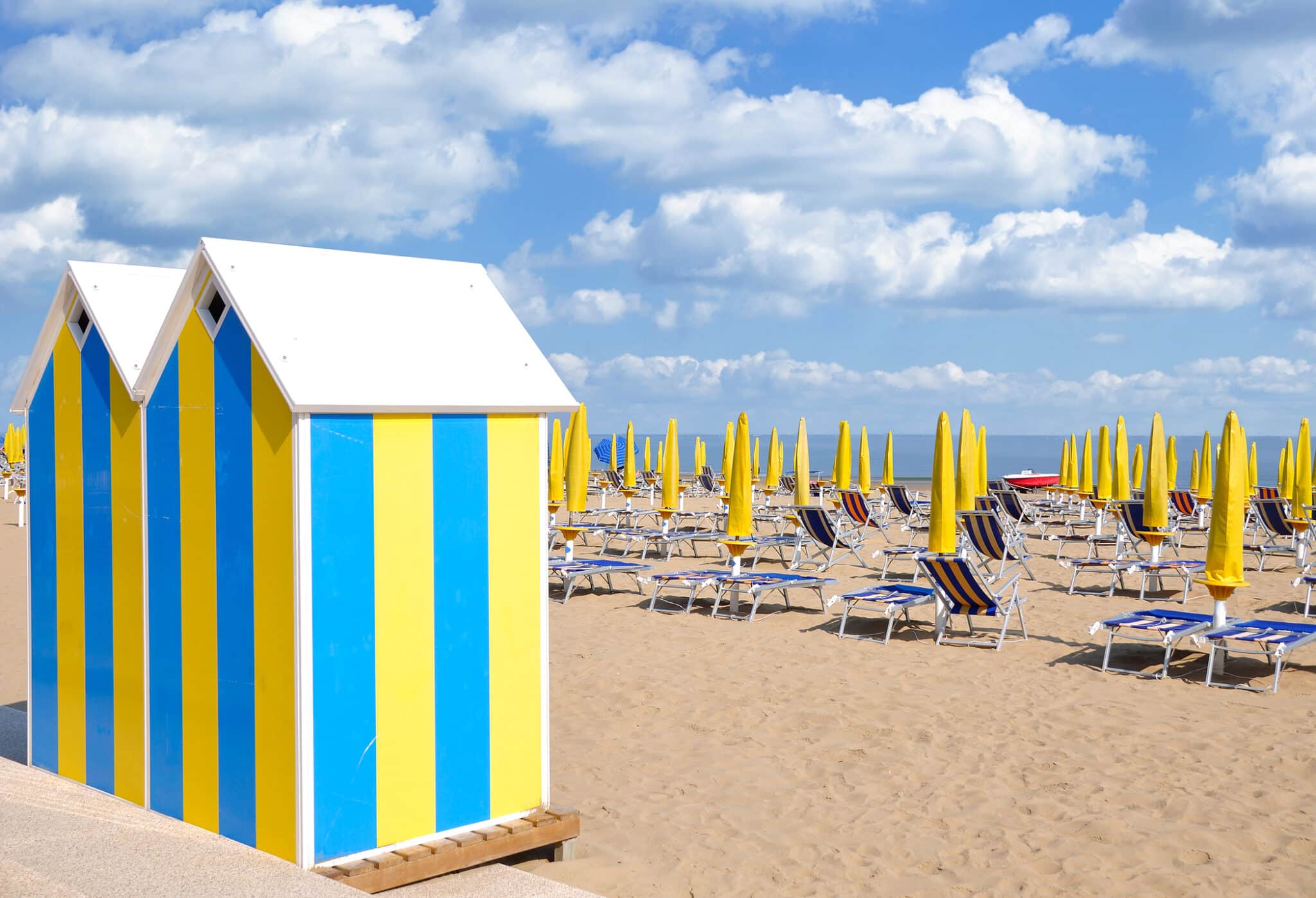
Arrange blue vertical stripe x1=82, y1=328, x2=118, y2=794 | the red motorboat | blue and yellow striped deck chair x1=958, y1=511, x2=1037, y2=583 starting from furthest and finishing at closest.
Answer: the red motorboat, blue and yellow striped deck chair x1=958, y1=511, x2=1037, y2=583, blue vertical stripe x1=82, y1=328, x2=118, y2=794

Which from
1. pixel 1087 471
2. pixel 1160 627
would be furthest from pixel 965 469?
pixel 1087 471

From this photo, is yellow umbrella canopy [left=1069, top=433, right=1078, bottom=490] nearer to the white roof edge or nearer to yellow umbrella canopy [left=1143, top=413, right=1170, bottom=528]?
yellow umbrella canopy [left=1143, top=413, right=1170, bottom=528]

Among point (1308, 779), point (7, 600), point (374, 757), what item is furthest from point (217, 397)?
point (7, 600)

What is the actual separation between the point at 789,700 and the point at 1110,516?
51.2 feet

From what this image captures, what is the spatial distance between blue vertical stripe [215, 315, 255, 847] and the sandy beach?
3.17 ft

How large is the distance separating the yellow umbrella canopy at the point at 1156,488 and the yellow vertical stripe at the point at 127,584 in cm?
904

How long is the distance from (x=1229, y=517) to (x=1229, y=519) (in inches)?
0.4

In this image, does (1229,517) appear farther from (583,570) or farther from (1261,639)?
(583,570)

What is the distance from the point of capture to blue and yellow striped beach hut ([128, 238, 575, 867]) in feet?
10.1

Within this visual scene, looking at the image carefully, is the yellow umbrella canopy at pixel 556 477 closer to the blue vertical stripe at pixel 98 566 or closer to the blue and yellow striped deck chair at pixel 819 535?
the blue and yellow striped deck chair at pixel 819 535

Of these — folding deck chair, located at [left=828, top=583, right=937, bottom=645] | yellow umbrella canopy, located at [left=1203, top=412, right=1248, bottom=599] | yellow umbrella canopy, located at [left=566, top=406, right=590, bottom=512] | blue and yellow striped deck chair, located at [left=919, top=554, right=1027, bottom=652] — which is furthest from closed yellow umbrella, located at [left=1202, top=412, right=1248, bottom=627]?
yellow umbrella canopy, located at [left=566, top=406, right=590, bottom=512]

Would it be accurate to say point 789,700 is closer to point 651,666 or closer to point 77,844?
point 651,666

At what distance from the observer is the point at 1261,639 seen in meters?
6.73

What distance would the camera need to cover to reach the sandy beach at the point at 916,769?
377 centimetres
